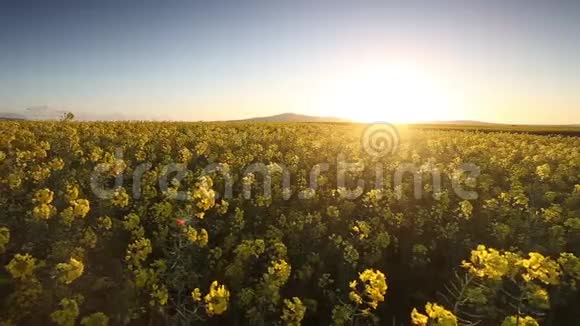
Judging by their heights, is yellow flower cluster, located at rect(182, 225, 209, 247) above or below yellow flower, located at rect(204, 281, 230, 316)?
above

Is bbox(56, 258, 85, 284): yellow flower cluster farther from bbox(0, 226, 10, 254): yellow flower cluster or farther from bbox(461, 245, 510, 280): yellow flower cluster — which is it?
bbox(461, 245, 510, 280): yellow flower cluster

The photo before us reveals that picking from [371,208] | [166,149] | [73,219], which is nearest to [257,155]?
[166,149]

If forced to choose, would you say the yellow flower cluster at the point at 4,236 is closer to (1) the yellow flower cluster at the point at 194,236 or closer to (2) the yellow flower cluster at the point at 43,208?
(2) the yellow flower cluster at the point at 43,208

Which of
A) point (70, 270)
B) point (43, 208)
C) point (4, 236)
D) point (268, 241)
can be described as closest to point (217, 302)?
point (70, 270)

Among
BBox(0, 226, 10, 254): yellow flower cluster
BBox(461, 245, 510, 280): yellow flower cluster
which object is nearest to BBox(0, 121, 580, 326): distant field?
BBox(461, 245, 510, 280): yellow flower cluster

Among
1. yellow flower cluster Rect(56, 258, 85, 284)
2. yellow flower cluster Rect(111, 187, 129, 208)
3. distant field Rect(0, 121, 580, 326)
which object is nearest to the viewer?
yellow flower cluster Rect(56, 258, 85, 284)

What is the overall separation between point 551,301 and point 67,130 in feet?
60.2

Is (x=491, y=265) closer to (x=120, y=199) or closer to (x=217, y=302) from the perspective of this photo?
(x=217, y=302)

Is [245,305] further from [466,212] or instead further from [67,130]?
[67,130]

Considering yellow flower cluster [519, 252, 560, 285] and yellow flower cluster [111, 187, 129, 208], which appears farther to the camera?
yellow flower cluster [111, 187, 129, 208]

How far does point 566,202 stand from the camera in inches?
572

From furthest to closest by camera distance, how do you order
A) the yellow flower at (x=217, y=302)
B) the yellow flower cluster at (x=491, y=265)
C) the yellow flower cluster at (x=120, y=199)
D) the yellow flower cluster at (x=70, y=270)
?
the yellow flower cluster at (x=120, y=199)
the yellow flower cluster at (x=70, y=270)
the yellow flower at (x=217, y=302)
the yellow flower cluster at (x=491, y=265)

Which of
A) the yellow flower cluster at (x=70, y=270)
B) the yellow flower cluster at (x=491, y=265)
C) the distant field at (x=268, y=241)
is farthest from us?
the distant field at (x=268, y=241)

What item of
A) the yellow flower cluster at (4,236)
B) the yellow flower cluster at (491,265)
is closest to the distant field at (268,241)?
the yellow flower cluster at (491,265)
